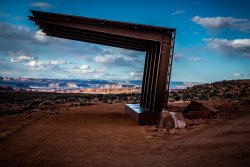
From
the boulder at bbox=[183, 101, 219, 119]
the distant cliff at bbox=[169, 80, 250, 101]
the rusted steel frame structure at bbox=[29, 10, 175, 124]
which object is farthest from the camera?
the distant cliff at bbox=[169, 80, 250, 101]

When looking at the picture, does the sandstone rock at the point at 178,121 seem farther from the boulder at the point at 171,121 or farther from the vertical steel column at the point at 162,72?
the vertical steel column at the point at 162,72

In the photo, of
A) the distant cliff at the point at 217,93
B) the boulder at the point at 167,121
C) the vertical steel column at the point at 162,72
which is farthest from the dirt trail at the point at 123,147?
the distant cliff at the point at 217,93

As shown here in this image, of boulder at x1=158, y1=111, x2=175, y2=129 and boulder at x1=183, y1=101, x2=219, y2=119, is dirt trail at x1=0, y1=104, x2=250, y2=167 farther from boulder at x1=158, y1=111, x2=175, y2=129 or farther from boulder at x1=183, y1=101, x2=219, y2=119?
boulder at x1=183, y1=101, x2=219, y2=119

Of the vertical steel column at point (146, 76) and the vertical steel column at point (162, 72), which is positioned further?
the vertical steel column at point (146, 76)

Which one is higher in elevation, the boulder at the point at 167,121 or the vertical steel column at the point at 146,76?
the vertical steel column at the point at 146,76

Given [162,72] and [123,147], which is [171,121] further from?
[123,147]

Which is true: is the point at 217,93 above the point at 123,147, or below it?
above

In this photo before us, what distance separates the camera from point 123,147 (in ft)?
27.1

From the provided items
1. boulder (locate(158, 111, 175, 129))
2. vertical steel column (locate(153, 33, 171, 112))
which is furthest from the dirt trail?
vertical steel column (locate(153, 33, 171, 112))

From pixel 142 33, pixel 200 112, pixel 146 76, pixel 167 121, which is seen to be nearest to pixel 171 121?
pixel 167 121

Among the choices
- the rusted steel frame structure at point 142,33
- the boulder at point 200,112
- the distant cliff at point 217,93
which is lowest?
the boulder at point 200,112

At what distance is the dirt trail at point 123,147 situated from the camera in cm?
668

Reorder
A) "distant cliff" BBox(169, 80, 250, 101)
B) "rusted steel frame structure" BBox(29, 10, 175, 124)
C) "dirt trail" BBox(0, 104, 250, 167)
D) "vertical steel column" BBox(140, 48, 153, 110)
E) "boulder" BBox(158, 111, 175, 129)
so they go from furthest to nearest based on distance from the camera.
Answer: "distant cliff" BBox(169, 80, 250, 101), "vertical steel column" BBox(140, 48, 153, 110), "rusted steel frame structure" BBox(29, 10, 175, 124), "boulder" BBox(158, 111, 175, 129), "dirt trail" BBox(0, 104, 250, 167)

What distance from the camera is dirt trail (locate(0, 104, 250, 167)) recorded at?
6.68 metres
